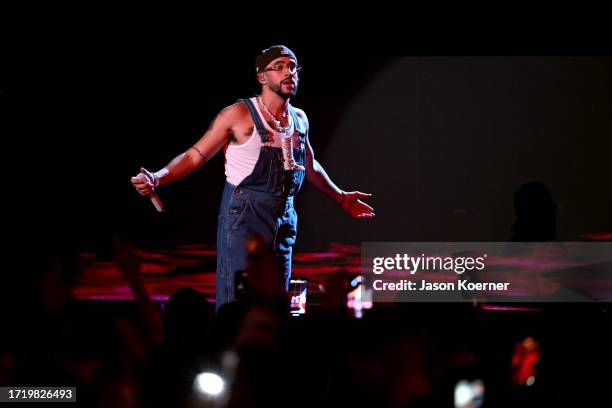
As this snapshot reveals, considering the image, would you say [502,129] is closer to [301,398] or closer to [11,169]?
[11,169]

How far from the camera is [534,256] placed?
18.7ft

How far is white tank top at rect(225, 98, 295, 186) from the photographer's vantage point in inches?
157

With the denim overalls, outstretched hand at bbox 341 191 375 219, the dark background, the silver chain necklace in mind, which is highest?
the dark background

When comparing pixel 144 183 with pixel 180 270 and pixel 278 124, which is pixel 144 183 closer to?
pixel 278 124

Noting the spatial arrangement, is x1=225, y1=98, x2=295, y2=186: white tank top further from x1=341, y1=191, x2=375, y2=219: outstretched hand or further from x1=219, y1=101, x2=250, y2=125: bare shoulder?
x1=341, y1=191, x2=375, y2=219: outstretched hand

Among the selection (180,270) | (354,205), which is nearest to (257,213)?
(354,205)

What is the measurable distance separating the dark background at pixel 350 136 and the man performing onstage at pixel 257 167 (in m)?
1.68

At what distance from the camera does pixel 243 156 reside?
401cm

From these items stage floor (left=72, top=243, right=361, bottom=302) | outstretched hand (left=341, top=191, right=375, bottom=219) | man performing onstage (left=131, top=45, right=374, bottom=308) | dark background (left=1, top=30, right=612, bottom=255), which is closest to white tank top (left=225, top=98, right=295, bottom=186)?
man performing onstage (left=131, top=45, right=374, bottom=308)

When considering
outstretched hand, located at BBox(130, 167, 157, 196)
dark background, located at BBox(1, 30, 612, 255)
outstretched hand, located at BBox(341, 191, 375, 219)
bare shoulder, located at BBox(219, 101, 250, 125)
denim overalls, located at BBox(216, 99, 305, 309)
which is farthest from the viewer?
dark background, located at BBox(1, 30, 612, 255)

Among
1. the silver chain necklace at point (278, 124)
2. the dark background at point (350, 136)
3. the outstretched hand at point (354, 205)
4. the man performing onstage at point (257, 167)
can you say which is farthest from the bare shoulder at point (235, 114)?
the dark background at point (350, 136)

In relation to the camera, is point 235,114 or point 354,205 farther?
point 354,205

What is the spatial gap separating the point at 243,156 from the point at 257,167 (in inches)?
3.8

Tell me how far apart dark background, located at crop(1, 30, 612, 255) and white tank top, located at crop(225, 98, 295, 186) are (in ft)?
5.91
